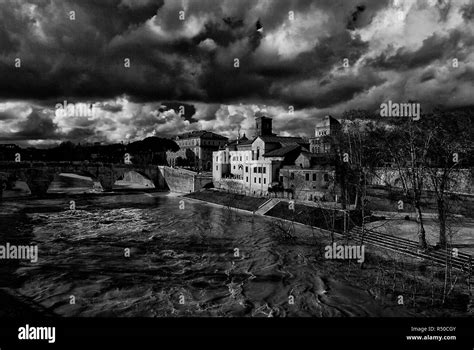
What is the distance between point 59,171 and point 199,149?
60.1 m

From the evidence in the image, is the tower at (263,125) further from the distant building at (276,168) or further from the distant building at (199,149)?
the distant building at (199,149)

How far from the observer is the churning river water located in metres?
17.9

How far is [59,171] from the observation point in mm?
72375

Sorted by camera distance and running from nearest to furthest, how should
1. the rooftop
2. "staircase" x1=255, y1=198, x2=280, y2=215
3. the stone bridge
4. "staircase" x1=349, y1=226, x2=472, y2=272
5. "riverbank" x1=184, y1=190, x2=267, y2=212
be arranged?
"staircase" x1=349, y1=226, x2=472, y2=272 → "staircase" x1=255, y1=198, x2=280, y2=215 → "riverbank" x1=184, y1=190, x2=267, y2=212 → the stone bridge → the rooftop

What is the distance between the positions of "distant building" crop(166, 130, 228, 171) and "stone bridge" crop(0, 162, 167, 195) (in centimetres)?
3417

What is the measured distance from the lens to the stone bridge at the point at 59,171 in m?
67.3

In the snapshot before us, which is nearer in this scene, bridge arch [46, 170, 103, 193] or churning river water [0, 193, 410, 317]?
churning river water [0, 193, 410, 317]

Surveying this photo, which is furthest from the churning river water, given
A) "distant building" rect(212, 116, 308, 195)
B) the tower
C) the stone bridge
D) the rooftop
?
the rooftop

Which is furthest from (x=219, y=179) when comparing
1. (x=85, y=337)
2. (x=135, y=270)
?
(x=85, y=337)

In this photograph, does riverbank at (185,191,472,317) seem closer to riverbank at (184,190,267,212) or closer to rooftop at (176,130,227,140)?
riverbank at (184,190,267,212)

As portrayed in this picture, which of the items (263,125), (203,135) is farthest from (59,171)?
(203,135)

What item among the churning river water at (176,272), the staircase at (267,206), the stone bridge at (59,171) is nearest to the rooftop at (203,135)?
the stone bridge at (59,171)

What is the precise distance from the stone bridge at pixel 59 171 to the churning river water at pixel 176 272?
30.1m

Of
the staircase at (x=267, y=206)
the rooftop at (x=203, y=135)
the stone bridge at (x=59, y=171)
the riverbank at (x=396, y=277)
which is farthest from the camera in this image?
the rooftop at (x=203, y=135)
